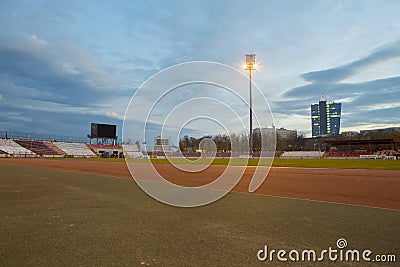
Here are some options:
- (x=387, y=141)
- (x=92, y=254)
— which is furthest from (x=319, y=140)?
(x=92, y=254)

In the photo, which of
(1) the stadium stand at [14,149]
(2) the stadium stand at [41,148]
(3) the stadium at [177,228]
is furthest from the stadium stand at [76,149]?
(3) the stadium at [177,228]

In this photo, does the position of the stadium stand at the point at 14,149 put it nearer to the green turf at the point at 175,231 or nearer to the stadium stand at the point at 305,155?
the stadium stand at the point at 305,155

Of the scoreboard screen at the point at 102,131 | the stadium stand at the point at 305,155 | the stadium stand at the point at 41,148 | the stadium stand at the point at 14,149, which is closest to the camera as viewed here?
the stadium stand at the point at 305,155

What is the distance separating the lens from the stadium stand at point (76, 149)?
85.2 meters

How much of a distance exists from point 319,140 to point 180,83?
394ft

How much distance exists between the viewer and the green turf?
4.16m

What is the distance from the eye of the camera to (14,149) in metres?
74.4

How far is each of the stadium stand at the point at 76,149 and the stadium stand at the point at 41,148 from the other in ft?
10.4

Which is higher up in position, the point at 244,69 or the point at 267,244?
the point at 244,69

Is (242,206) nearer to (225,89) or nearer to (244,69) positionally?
(225,89)

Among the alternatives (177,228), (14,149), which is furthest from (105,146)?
(177,228)

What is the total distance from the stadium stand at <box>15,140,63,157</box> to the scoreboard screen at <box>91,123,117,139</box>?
12122 mm

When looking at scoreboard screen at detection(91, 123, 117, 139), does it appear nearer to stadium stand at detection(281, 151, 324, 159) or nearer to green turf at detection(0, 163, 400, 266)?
stadium stand at detection(281, 151, 324, 159)

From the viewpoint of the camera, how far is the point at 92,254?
4.24 metres
